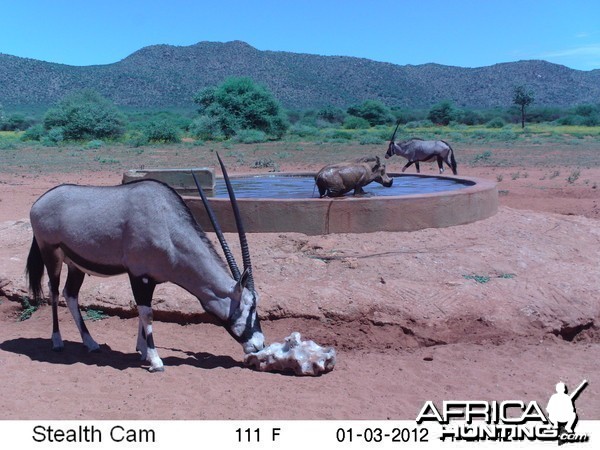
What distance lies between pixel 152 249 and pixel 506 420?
281cm

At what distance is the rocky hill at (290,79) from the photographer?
89938 mm

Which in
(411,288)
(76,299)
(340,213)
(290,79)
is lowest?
(411,288)

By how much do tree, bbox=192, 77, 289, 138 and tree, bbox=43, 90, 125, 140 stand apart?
5.00 metres

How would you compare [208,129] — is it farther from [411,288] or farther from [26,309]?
[411,288]

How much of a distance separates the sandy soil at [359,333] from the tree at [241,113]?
34.4 metres

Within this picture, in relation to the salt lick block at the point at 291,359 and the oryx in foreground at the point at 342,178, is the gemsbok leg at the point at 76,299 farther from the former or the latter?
the oryx in foreground at the point at 342,178

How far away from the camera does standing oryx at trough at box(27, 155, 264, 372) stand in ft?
17.9

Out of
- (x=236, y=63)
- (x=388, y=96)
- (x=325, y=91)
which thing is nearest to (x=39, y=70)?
(x=236, y=63)

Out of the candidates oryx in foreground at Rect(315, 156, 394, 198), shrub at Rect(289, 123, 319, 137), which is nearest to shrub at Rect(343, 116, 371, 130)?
shrub at Rect(289, 123, 319, 137)

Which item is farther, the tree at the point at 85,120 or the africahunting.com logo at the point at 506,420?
the tree at the point at 85,120

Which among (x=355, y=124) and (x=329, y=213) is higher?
(x=355, y=124)

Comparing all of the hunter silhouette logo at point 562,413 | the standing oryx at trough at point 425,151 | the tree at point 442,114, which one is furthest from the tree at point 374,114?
the hunter silhouette logo at point 562,413

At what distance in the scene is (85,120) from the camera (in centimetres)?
4331

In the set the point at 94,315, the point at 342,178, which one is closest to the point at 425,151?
the point at 342,178
